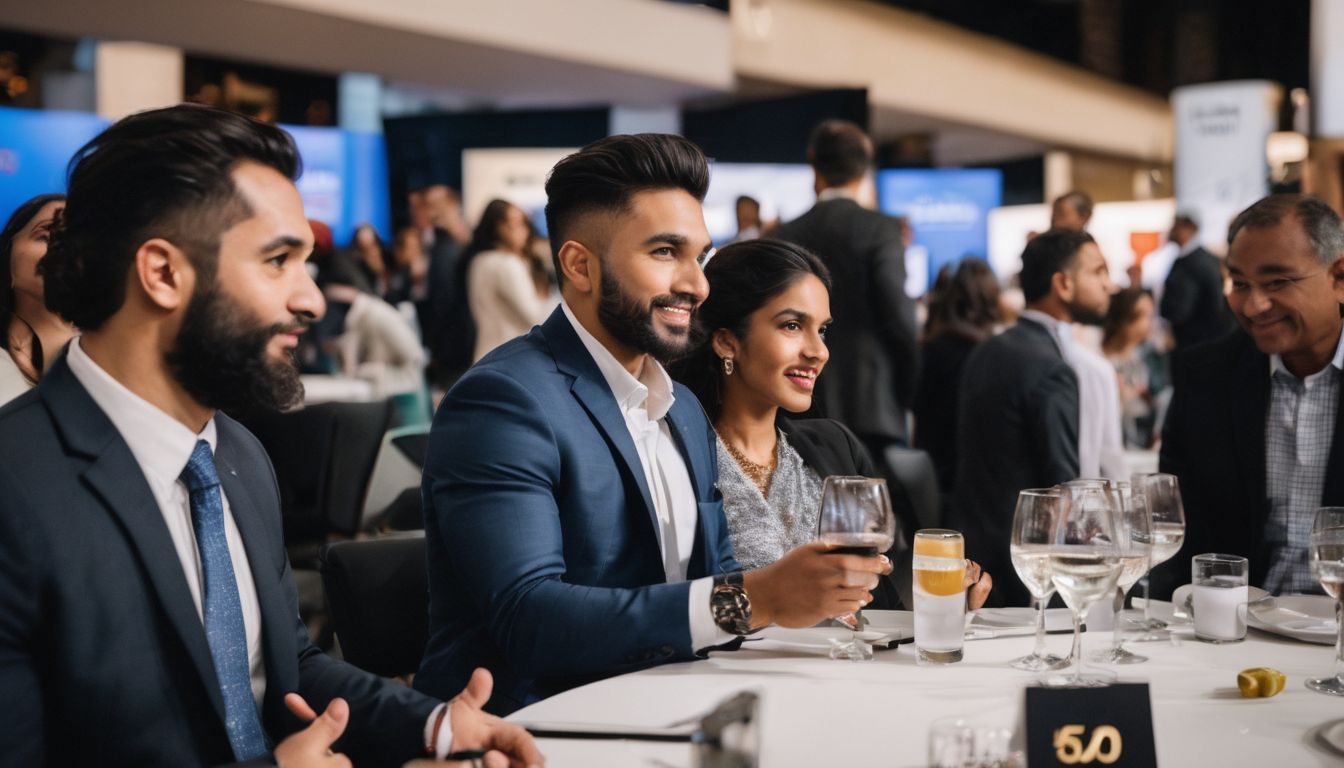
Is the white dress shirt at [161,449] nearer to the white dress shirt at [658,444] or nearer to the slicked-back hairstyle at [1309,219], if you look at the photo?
the white dress shirt at [658,444]

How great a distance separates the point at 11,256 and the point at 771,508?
1.76 meters

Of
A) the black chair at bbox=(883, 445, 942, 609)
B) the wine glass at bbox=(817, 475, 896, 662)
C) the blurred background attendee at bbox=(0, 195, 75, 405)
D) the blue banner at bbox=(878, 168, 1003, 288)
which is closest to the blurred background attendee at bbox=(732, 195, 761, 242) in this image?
the blue banner at bbox=(878, 168, 1003, 288)

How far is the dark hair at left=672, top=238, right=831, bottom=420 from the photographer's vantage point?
254cm

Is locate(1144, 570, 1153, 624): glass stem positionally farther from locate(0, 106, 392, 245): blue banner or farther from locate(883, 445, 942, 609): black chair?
locate(0, 106, 392, 245): blue banner

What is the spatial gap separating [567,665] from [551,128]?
9043 millimetres

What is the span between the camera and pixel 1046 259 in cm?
413

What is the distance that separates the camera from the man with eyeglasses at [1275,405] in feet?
8.38

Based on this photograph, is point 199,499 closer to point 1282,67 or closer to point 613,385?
point 613,385

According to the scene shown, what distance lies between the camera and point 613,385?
200 centimetres

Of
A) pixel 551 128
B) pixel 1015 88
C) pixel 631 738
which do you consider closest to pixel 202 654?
pixel 631 738

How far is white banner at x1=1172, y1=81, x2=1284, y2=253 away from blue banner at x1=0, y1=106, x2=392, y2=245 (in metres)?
6.36

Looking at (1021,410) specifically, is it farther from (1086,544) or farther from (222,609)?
(222,609)

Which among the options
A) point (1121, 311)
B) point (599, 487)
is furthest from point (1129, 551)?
point (1121, 311)

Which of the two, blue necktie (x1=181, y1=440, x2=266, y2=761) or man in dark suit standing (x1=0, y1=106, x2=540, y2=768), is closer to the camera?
man in dark suit standing (x1=0, y1=106, x2=540, y2=768)
